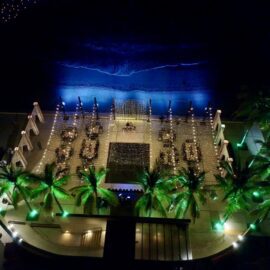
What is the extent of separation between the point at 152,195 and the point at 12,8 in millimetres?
21756

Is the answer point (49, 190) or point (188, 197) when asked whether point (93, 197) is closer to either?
point (49, 190)

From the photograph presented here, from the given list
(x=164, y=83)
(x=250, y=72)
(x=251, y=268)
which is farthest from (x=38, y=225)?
(x=250, y=72)

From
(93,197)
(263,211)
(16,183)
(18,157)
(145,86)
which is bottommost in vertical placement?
(263,211)

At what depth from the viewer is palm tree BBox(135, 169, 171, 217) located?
2481 cm

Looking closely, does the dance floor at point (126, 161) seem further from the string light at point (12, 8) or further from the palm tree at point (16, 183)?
the string light at point (12, 8)

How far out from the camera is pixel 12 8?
31141 mm

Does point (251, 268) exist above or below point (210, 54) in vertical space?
below

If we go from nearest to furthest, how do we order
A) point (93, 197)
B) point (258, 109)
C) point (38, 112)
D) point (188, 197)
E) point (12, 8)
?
point (188, 197), point (93, 197), point (258, 109), point (12, 8), point (38, 112)

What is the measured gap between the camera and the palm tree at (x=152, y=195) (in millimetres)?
24812

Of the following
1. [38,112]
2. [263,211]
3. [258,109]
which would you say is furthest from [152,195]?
[38,112]

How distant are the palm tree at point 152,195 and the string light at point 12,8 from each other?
19744 millimetres

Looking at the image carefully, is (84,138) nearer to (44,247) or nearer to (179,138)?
(179,138)

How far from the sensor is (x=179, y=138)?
32906 millimetres

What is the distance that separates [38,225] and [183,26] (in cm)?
2173
